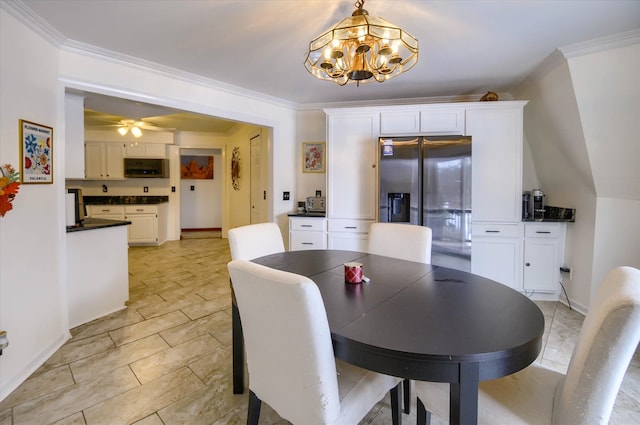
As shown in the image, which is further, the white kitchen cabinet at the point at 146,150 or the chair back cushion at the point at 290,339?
the white kitchen cabinet at the point at 146,150

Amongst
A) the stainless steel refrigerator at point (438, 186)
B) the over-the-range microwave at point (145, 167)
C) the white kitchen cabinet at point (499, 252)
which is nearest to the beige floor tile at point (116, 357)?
the stainless steel refrigerator at point (438, 186)

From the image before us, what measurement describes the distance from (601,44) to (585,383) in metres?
2.59

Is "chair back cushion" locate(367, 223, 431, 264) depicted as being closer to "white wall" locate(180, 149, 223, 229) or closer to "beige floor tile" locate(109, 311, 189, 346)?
"beige floor tile" locate(109, 311, 189, 346)

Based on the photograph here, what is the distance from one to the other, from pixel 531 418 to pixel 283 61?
9.21 ft

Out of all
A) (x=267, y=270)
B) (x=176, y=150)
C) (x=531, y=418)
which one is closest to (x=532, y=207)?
(x=531, y=418)

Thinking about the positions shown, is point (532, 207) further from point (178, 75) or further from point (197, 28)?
point (178, 75)

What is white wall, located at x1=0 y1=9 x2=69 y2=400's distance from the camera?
1.79m

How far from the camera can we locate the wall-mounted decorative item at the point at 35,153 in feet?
6.31

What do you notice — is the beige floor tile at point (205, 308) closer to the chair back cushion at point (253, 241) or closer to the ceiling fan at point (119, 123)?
the chair back cushion at point (253, 241)

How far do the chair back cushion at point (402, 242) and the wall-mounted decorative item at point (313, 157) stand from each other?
1906 millimetres

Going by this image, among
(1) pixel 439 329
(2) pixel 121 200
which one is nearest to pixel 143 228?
(2) pixel 121 200

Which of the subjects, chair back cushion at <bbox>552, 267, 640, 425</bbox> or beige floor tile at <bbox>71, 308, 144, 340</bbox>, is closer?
chair back cushion at <bbox>552, 267, 640, 425</bbox>

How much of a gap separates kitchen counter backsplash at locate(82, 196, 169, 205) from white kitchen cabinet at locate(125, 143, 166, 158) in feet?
2.71

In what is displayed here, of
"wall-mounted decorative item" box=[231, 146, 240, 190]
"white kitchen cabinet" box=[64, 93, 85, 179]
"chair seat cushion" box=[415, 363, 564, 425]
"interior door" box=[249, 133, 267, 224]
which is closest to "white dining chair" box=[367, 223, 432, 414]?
"chair seat cushion" box=[415, 363, 564, 425]
